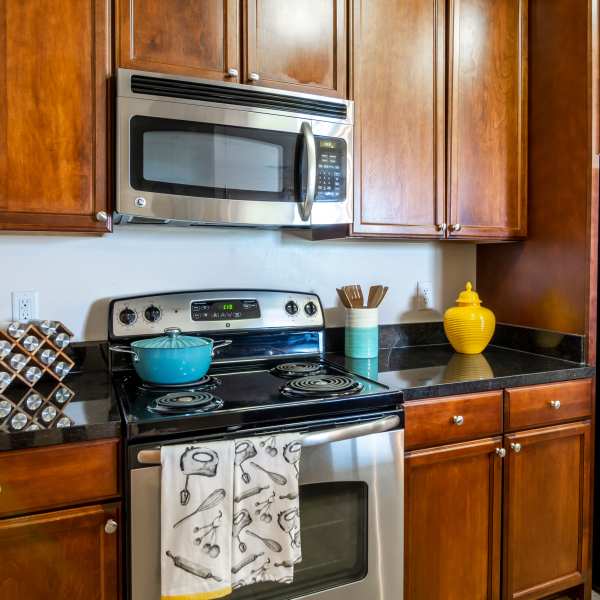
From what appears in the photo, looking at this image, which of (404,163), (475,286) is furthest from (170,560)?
(475,286)

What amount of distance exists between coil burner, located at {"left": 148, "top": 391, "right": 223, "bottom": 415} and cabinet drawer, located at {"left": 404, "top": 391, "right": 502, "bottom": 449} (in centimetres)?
58

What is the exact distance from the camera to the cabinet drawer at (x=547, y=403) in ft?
5.61

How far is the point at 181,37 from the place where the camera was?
155 cm

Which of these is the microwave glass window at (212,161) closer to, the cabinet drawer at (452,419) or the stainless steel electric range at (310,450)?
the stainless steel electric range at (310,450)

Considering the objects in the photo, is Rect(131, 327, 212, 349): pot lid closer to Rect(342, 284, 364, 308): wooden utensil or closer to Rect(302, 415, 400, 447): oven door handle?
Rect(302, 415, 400, 447): oven door handle

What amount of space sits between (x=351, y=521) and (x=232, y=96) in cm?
130

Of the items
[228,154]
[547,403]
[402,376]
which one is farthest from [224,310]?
[547,403]

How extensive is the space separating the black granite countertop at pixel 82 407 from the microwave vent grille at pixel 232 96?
86cm

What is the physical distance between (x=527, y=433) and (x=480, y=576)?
0.49 metres

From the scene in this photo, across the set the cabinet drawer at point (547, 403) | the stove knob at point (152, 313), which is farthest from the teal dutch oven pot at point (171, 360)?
the cabinet drawer at point (547, 403)

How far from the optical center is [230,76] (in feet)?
5.24

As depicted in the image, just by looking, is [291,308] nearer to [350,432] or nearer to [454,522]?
[350,432]

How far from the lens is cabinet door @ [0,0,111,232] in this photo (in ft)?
4.51

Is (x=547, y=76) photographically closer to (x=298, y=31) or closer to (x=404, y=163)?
(x=404, y=163)
